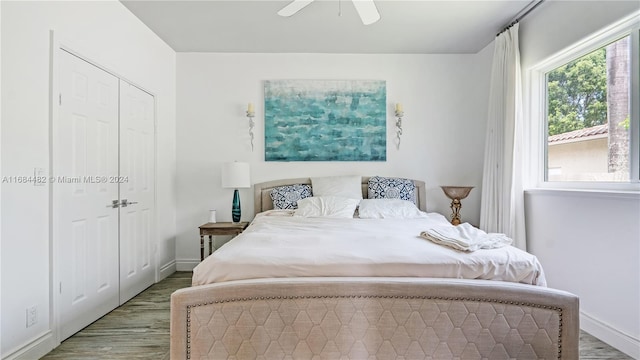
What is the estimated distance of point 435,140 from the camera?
419 centimetres

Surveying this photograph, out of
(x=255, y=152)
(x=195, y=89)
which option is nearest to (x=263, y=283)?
(x=255, y=152)

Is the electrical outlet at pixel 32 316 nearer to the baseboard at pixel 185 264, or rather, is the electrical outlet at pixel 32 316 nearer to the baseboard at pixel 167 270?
the baseboard at pixel 167 270

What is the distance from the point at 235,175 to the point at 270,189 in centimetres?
49

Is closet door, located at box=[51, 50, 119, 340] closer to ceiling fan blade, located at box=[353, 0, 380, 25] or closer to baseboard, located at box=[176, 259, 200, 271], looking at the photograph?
baseboard, located at box=[176, 259, 200, 271]

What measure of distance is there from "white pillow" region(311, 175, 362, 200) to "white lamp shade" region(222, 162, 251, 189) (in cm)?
80

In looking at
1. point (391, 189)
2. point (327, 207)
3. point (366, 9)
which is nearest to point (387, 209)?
point (391, 189)

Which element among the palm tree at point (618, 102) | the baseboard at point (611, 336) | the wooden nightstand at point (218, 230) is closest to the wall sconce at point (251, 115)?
the wooden nightstand at point (218, 230)

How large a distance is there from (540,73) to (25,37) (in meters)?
4.01

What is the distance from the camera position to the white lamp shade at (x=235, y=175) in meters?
3.78

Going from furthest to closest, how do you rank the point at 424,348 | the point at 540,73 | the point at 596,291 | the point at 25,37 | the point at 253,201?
1. the point at 253,201
2. the point at 540,73
3. the point at 596,291
4. the point at 25,37
5. the point at 424,348

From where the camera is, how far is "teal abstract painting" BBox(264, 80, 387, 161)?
4.13m

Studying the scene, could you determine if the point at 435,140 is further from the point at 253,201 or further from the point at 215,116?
the point at 215,116

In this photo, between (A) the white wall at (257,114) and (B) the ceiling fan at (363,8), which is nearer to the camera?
(B) the ceiling fan at (363,8)

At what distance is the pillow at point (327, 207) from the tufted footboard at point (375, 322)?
1727 millimetres
